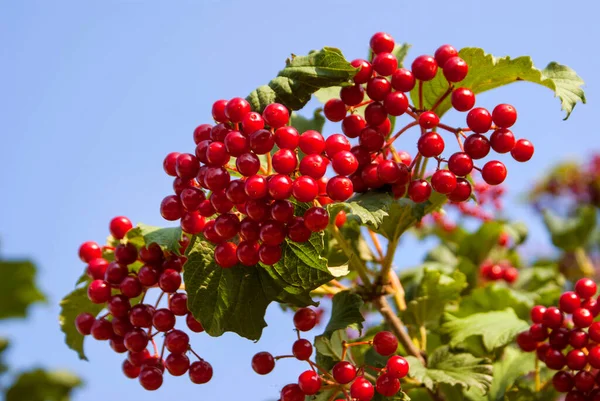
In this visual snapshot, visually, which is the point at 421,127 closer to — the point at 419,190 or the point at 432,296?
the point at 419,190

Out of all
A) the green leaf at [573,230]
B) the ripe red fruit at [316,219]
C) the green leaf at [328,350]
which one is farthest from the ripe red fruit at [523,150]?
the green leaf at [573,230]

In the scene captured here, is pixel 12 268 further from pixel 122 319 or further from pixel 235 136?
pixel 235 136

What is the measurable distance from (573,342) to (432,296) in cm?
48

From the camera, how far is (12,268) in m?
1.77

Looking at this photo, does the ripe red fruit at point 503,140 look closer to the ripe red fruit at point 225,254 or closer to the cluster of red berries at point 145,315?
the ripe red fruit at point 225,254

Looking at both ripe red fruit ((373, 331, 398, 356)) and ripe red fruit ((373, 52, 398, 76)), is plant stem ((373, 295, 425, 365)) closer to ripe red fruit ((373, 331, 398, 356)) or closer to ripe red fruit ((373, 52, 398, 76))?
ripe red fruit ((373, 331, 398, 356))

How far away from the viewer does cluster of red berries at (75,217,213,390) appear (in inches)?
71.5

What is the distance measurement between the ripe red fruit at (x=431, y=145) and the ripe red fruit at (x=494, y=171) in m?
0.13

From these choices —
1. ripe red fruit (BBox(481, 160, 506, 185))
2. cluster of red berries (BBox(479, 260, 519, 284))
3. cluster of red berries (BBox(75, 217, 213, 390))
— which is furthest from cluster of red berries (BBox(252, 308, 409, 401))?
cluster of red berries (BBox(479, 260, 519, 284))

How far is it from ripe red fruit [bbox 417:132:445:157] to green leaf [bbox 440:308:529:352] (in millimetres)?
822

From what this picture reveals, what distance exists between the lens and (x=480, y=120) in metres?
1.68

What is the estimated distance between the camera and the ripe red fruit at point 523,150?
5.61 ft

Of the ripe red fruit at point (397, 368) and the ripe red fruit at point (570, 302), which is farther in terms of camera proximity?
the ripe red fruit at point (570, 302)

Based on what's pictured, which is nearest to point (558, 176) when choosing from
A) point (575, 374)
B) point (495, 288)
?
point (495, 288)
